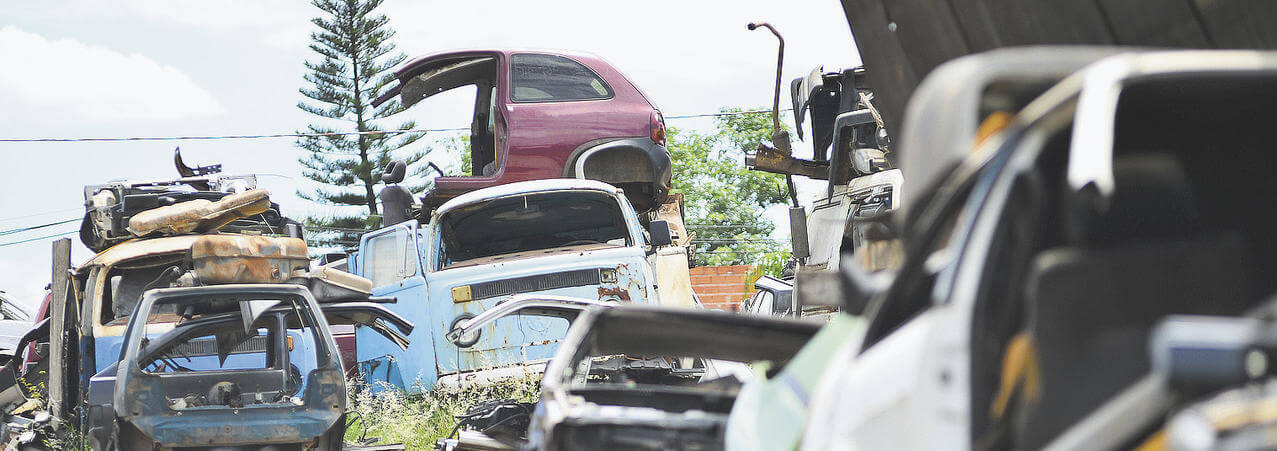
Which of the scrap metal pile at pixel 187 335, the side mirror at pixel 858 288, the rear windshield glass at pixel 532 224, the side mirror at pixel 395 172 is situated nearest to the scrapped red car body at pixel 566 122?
the side mirror at pixel 395 172

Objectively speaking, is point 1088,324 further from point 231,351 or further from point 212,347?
point 212,347

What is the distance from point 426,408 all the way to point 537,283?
1415 mm

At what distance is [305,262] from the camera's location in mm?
9359

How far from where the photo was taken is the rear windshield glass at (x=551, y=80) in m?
13.0

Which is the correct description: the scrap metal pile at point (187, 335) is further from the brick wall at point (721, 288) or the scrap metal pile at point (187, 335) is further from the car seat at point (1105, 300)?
the brick wall at point (721, 288)

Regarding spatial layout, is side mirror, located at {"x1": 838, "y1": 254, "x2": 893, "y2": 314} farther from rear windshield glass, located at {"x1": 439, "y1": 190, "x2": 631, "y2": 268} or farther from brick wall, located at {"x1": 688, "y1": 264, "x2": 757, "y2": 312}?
brick wall, located at {"x1": 688, "y1": 264, "x2": 757, "y2": 312}

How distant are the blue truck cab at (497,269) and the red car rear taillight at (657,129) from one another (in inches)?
87.1

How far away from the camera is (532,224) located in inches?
433

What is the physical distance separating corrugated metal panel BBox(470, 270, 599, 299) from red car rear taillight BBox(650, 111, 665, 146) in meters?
3.25

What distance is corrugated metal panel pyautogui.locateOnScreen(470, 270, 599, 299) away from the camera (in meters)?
10.2

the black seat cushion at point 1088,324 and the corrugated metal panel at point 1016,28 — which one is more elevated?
the corrugated metal panel at point 1016,28

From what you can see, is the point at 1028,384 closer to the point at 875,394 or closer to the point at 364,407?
the point at 875,394

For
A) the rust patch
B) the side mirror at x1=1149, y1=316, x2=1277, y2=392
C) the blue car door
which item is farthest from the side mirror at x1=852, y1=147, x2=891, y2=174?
the side mirror at x1=1149, y1=316, x2=1277, y2=392

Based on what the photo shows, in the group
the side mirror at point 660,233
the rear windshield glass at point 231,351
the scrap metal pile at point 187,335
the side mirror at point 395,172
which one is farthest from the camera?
the side mirror at point 395,172
